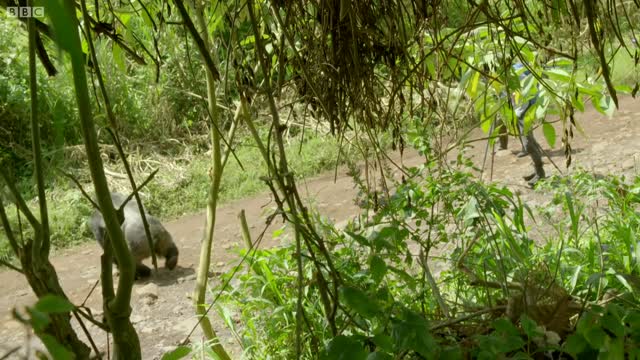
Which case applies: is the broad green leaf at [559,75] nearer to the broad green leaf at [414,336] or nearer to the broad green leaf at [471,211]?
the broad green leaf at [471,211]

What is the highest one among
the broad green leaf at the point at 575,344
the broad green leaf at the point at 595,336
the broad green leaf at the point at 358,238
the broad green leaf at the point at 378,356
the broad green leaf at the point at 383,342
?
the broad green leaf at the point at 358,238

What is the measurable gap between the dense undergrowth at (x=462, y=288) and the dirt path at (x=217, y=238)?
0.96 meters

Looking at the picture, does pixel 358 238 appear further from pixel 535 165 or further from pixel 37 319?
pixel 535 165

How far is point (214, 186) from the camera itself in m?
2.28

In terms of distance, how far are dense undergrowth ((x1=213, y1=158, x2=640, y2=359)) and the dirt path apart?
37.9 inches

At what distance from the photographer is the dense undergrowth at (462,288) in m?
1.60

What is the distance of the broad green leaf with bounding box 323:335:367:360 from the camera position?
1.43 meters

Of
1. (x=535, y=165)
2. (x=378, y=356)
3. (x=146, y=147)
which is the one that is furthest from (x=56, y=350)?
(x=146, y=147)

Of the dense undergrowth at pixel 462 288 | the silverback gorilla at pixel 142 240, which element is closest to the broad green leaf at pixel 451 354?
the dense undergrowth at pixel 462 288

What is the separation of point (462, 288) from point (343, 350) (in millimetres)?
1702

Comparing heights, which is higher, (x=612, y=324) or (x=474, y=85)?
(x=474, y=85)

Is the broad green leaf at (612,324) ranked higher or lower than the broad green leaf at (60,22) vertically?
lower

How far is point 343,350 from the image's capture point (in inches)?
56.6

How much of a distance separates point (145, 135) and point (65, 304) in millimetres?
9120
